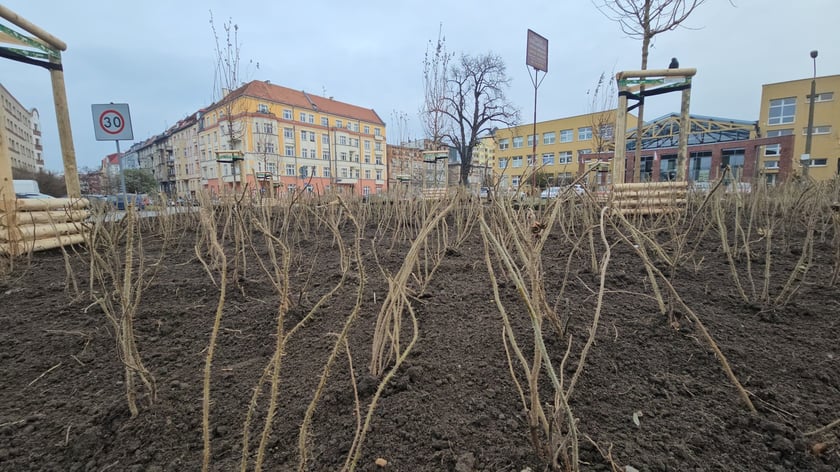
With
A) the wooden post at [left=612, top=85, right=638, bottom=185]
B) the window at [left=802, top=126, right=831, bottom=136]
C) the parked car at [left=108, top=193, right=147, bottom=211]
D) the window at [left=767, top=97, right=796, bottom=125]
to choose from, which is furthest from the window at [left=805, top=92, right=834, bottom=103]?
the parked car at [left=108, top=193, right=147, bottom=211]

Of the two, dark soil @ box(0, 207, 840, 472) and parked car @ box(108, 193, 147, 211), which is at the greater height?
parked car @ box(108, 193, 147, 211)

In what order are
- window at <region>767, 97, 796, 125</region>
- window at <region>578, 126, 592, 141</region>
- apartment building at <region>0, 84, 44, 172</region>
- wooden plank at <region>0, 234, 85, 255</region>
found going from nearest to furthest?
wooden plank at <region>0, 234, 85, 255</region>, window at <region>767, 97, 796, 125</region>, apartment building at <region>0, 84, 44, 172</region>, window at <region>578, 126, 592, 141</region>

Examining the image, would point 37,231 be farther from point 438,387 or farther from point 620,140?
point 620,140

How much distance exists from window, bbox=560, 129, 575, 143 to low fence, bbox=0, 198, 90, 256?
40344 mm

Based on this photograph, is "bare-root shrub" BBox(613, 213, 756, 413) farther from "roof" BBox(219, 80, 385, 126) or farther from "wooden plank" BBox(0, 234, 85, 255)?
"roof" BBox(219, 80, 385, 126)

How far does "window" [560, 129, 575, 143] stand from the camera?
37.2 metres

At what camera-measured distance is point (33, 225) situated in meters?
3.41

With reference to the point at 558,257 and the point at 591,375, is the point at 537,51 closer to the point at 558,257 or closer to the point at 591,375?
the point at 558,257

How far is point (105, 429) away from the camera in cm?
98

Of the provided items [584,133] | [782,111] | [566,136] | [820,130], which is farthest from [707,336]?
[566,136]

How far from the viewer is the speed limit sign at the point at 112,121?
452 centimetres

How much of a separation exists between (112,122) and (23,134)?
49.9 meters

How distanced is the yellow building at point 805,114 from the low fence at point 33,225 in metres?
36.4

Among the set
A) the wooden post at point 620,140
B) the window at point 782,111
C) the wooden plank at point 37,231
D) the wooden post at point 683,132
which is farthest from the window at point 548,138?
the wooden plank at point 37,231
